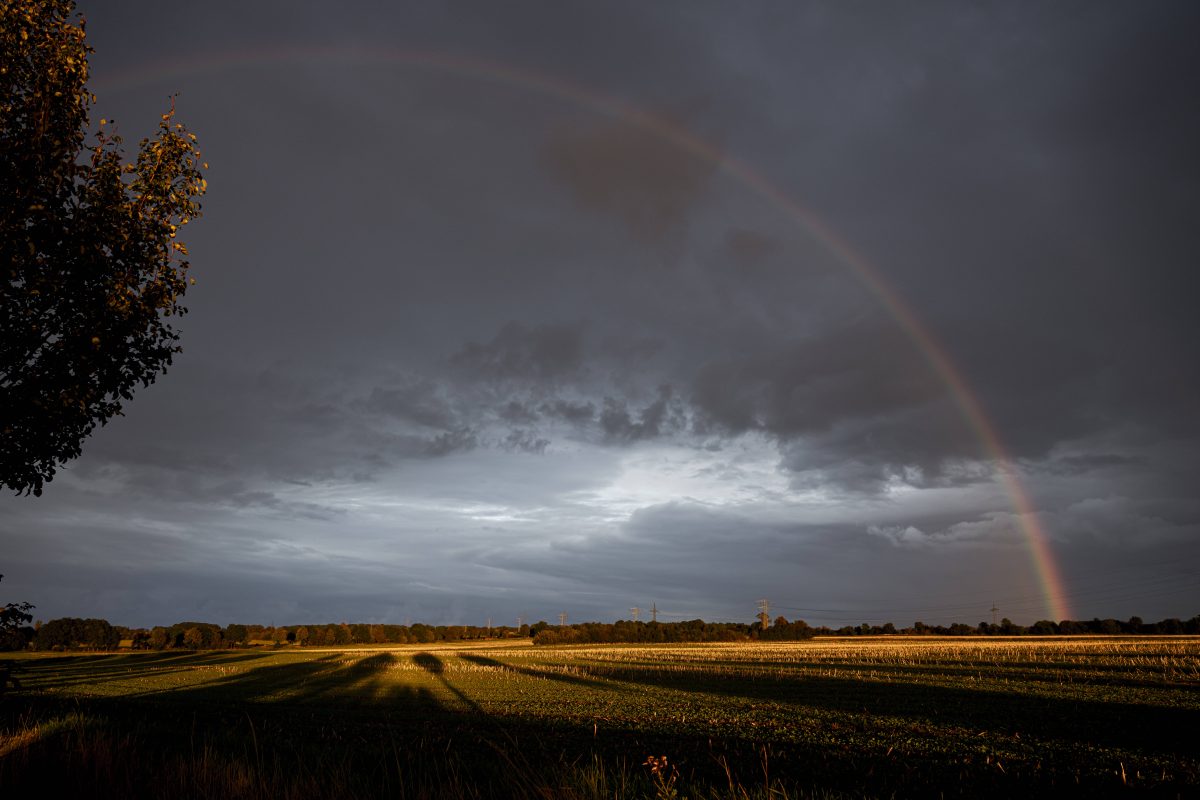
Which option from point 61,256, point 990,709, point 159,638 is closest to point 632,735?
point 990,709

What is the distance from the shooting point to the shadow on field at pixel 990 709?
961 inches

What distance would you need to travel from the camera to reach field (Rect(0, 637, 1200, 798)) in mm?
6578

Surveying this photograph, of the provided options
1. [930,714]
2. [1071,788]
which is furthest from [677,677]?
[1071,788]

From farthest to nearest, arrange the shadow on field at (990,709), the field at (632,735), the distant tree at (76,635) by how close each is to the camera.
Answer: the distant tree at (76,635)
the shadow on field at (990,709)
the field at (632,735)

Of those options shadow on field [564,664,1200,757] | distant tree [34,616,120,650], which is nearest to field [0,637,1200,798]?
shadow on field [564,664,1200,757]

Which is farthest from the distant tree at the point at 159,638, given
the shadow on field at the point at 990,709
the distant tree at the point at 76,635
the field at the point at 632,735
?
the shadow on field at the point at 990,709

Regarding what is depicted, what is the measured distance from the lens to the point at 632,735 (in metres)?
25.8

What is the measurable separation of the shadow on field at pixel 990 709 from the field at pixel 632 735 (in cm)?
17

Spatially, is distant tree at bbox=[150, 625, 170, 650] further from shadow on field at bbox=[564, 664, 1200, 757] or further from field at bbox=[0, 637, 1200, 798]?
shadow on field at bbox=[564, 664, 1200, 757]

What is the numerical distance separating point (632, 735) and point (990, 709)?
1926 cm

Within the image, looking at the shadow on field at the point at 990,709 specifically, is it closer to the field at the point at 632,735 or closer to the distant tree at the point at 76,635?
the field at the point at 632,735

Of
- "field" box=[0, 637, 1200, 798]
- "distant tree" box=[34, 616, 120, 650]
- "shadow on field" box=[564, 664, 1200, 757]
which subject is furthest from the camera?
"distant tree" box=[34, 616, 120, 650]

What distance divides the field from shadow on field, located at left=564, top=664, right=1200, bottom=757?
173mm

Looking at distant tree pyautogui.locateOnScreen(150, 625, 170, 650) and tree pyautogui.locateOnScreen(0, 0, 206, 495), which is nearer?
tree pyautogui.locateOnScreen(0, 0, 206, 495)
